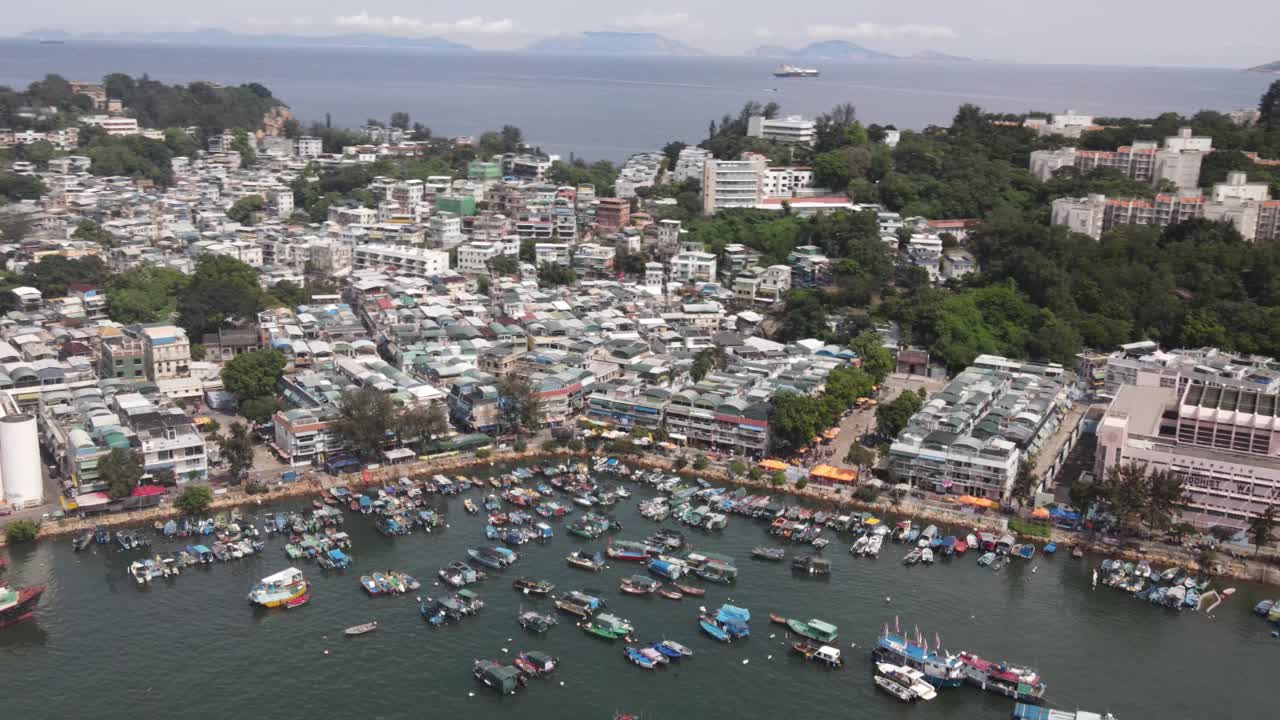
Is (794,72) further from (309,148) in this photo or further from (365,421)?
(365,421)

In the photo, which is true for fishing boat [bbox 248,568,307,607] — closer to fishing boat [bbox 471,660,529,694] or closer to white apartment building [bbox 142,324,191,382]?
fishing boat [bbox 471,660,529,694]

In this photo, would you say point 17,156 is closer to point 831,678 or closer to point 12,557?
point 12,557

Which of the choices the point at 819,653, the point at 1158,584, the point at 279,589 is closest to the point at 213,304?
the point at 279,589

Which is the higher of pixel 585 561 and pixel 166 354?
pixel 166 354

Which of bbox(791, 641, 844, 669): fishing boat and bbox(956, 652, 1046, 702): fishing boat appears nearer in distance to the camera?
bbox(956, 652, 1046, 702): fishing boat

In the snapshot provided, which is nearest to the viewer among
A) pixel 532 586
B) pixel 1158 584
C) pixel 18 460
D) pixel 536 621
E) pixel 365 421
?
pixel 536 621

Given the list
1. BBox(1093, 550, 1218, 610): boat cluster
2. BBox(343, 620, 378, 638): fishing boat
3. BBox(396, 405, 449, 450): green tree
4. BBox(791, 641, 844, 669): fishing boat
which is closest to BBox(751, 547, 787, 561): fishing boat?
BBox(791, 641, 844, 669): fishing boat

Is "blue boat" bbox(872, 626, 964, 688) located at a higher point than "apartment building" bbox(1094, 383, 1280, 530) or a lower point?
lower

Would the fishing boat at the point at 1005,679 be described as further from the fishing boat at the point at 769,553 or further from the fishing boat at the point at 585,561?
the fishing boat at the point at 585,561

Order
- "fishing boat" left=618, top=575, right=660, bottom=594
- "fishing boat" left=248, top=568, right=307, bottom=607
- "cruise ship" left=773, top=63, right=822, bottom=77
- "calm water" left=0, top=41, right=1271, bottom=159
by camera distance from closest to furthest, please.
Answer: "fishing boat" left=248, top=568, right=307, bottom=607 → "fishing boat" left=618, top=575, right=660, bottom=594 → "calm water" left=0, top=41, right=1271, bottom=159 → "cruise ship" left=773, top=63, right=822, bottom=77
